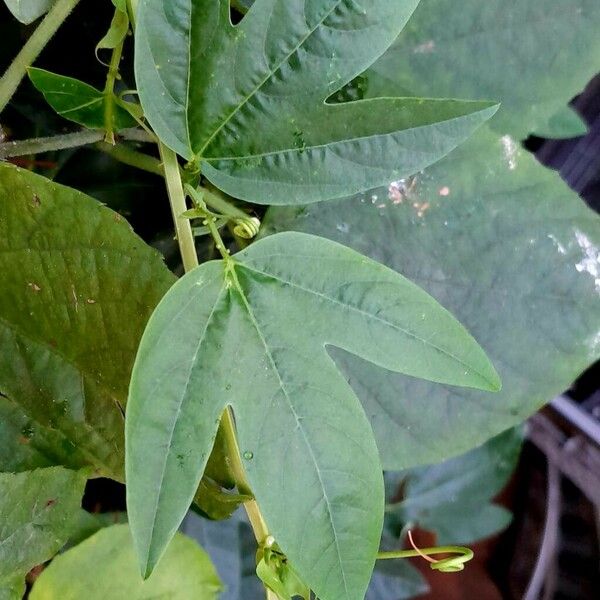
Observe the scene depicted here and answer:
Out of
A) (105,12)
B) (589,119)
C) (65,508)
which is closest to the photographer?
(65,508)

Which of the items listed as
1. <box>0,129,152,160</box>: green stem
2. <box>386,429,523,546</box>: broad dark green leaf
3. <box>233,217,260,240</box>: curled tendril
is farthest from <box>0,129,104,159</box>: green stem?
<box>386,429,523,546</box>: broad dark green leaf

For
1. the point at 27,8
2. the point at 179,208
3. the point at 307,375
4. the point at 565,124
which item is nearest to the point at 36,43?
the point at 27,8

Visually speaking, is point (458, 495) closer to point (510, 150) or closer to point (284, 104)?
point (510, 150)

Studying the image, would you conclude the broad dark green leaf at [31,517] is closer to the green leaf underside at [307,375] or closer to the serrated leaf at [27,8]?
the green leaf underside at [307,375]

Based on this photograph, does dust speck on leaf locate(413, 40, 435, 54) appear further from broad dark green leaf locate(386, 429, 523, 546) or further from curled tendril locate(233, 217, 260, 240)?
broad dark green leaf locate(386, 429, 523, 546)

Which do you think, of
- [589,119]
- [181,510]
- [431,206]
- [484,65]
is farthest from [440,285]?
[589,119]

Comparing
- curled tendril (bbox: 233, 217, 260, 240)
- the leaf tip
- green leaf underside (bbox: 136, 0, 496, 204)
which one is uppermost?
green leaf underside (bbox: 136, 0, 496, 204)

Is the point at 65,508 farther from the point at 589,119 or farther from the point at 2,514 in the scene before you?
the point at 589,119

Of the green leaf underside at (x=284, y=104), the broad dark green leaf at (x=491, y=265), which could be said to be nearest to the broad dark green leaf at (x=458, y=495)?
the broad dark green leaf at (x=491, y=265)
